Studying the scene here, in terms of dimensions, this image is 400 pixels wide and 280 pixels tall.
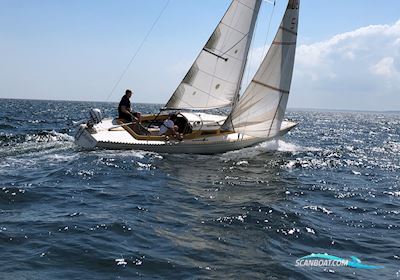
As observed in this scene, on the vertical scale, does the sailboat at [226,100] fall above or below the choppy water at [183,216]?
above

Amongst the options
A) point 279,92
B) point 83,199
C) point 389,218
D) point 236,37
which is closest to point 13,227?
point 83,199

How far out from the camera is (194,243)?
8172mm

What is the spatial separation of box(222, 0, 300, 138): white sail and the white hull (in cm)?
61

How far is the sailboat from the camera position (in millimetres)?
18094

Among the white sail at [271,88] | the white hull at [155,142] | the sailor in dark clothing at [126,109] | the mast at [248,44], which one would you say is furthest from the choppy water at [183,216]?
the mast at [248,44]

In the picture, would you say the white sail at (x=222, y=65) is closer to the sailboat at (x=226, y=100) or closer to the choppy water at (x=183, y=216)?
the sailboat at (x=226, y=100)

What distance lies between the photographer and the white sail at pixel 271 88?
18.7m

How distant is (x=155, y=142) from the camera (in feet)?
58.5

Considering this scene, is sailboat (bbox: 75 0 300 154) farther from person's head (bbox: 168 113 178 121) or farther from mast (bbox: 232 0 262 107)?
person's head (bbox: 168 113 178 121)

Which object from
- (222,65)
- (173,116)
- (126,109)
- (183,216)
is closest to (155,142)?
(173,116)

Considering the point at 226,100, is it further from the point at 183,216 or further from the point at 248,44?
the point at 183,216

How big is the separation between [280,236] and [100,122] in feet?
40.3

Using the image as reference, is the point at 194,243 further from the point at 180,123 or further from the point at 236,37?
the point at 236,37

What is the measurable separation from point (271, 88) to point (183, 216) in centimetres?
1023
